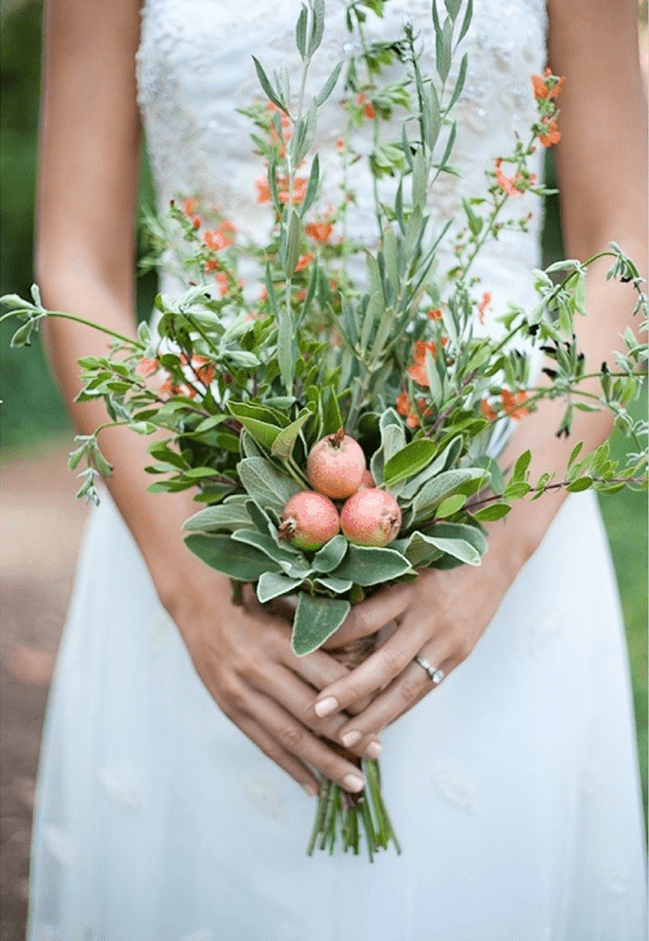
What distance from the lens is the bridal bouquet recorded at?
2.52 ft

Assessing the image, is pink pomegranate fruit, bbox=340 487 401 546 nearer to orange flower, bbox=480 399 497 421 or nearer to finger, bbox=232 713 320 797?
orange flower, bbox=480 399 497 421

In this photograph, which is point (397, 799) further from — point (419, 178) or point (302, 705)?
point (419, 178)

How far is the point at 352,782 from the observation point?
36.9 inches

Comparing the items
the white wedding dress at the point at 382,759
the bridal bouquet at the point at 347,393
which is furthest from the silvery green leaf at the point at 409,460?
the white wedding dress at the point at 382,759

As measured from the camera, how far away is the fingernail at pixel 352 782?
3.08ft

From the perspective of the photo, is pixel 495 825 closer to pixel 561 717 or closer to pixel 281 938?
pixel 561 717

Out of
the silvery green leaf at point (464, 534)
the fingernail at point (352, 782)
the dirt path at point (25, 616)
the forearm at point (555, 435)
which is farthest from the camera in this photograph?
the dirt path at point (25, 616)

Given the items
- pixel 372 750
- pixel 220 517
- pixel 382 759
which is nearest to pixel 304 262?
pixel 220 517

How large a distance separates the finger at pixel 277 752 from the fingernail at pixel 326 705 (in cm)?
11

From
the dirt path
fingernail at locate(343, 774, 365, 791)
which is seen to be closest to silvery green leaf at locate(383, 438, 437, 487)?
fingernail at locate(343, 774, 365, 791)

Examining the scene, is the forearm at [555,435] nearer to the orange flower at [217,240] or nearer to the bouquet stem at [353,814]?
the bouquet stem at [353,814]

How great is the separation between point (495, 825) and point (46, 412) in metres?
6.02

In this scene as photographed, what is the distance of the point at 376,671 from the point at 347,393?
27 centimetres

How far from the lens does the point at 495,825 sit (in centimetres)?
116
